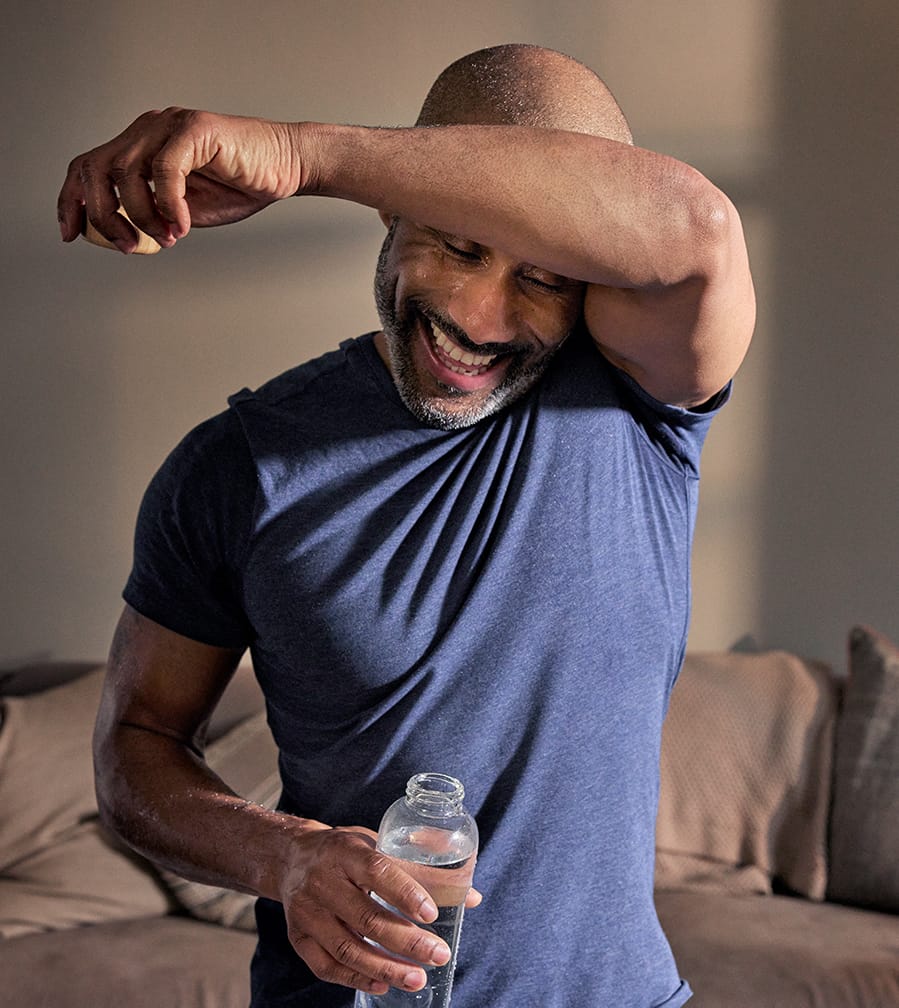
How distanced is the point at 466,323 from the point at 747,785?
205 cm

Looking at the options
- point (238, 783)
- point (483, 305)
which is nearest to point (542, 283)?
point (483, 305)

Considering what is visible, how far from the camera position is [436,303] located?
3.80ft

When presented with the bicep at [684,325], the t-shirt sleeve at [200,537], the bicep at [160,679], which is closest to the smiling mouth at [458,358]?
the bicep at [684,325]

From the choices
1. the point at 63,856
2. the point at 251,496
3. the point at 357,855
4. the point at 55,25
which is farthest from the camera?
the point at 55,25

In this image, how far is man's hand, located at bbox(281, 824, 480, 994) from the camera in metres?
0.88

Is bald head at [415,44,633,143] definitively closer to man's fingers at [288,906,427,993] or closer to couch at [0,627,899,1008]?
man's fingers at [288,906,427,993]

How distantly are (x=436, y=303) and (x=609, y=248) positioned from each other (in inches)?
8.8

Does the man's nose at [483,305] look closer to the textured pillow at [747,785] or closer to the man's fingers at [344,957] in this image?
the man's fingers at [344,957]

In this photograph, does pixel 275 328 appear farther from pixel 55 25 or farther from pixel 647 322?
pixel 647 322

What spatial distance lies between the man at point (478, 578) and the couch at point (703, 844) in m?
1.45

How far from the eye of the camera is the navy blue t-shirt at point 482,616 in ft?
3.68

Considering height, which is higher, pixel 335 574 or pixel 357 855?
pixel 335 574

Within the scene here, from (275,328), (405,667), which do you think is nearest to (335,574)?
(405,667)

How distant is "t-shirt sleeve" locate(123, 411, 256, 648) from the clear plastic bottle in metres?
0.34
